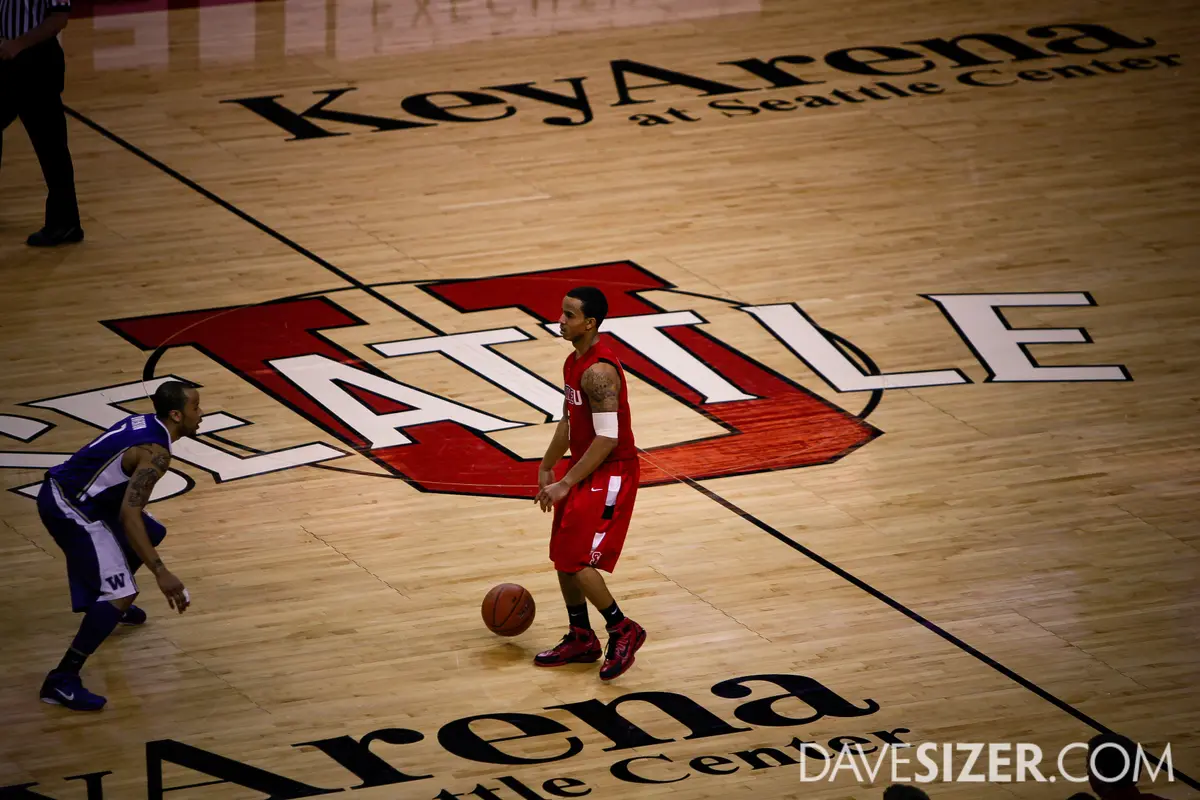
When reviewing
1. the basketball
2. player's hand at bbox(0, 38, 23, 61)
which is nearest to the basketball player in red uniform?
the basketball

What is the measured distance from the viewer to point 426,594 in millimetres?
8664

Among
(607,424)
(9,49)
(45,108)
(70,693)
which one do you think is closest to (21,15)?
(9,49)

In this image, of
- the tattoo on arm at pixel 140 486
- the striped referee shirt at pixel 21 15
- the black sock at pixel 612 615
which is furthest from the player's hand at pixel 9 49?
the black sock at pixel 612 615

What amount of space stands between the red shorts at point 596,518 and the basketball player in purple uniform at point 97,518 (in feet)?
5.70

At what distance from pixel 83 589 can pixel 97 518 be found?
1.07 feet

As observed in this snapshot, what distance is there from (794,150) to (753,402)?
4.47 meters

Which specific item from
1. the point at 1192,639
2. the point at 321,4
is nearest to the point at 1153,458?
the point at 1192,639

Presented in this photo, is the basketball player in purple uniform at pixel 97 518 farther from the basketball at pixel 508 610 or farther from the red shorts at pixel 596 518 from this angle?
the red shorts at pixel 596 518

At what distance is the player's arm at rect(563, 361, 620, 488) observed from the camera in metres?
7.62

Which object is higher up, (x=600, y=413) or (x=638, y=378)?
(x=600, y=413)

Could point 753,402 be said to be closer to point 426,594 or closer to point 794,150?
point 426,594

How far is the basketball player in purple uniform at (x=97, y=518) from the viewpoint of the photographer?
24.7ft

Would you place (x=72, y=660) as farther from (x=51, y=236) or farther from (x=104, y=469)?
(x=51, y=236)

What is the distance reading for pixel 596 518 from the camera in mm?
7750
